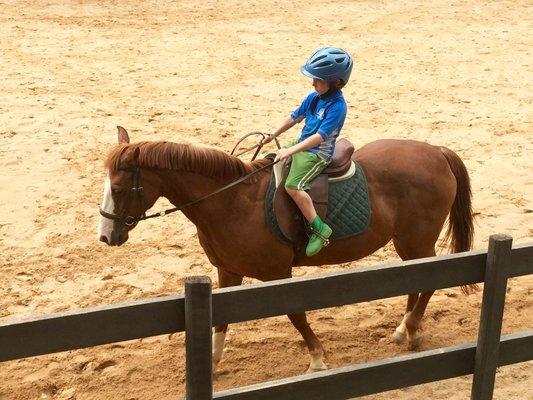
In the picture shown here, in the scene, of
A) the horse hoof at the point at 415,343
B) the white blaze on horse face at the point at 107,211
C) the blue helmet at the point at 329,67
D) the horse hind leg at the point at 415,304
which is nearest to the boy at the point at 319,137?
the blue helmet at the point at 329,67

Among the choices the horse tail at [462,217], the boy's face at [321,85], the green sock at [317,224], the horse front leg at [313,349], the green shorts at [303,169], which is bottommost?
the horse front leg at [313,349]

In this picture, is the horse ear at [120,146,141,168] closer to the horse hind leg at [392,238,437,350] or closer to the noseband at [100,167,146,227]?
the noseband at [100,167,146,227]

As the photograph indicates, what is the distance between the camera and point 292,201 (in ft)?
17.0

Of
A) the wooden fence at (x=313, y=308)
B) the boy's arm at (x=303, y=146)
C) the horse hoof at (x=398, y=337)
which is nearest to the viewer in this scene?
the wooden fence at (x=313, y=308)

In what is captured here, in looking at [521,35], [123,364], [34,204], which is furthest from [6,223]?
[521,35]

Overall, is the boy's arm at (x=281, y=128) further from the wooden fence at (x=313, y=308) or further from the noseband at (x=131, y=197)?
the wooden fence at (x=313, y=308)

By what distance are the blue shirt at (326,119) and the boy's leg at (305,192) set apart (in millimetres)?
96

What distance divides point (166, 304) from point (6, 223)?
5.16 m

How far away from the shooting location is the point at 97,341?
3186 mm

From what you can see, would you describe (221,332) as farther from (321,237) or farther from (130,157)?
(130,157)

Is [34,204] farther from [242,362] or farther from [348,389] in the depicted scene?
[348,389]

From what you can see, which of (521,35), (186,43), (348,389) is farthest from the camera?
(521,35)

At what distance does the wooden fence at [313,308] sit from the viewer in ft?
10.3

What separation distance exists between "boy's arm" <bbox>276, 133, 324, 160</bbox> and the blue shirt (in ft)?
0.18
